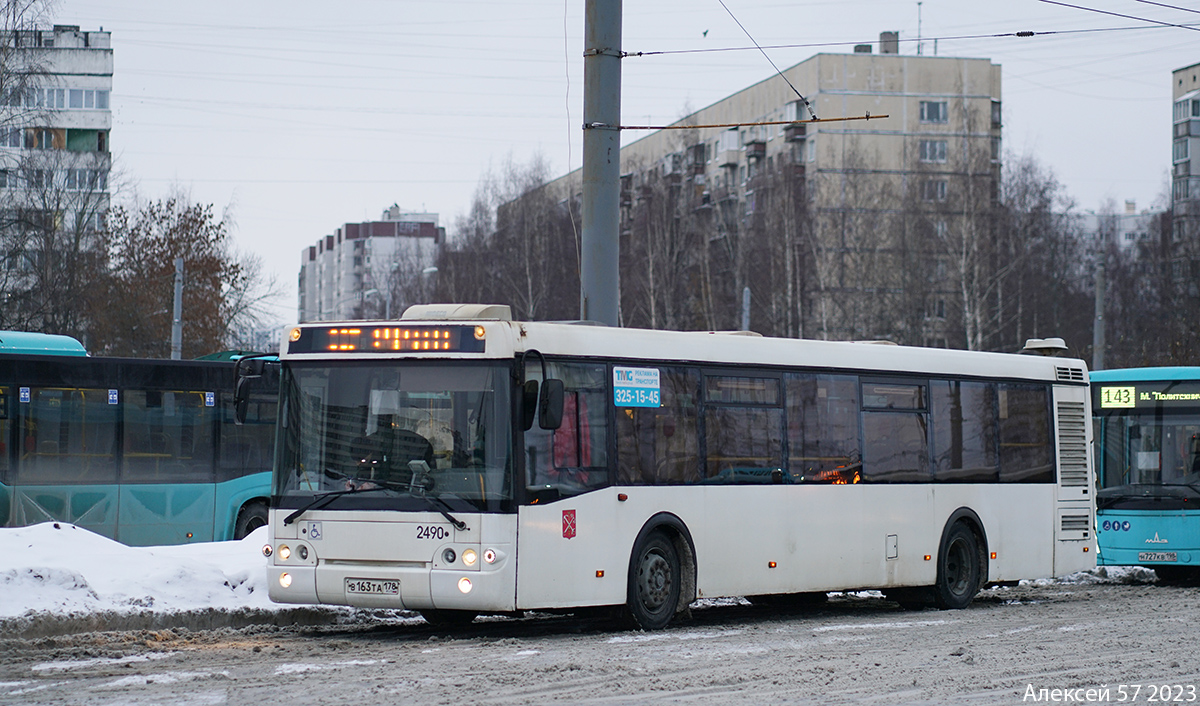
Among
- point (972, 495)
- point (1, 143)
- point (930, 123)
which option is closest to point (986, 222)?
point (930, 123)

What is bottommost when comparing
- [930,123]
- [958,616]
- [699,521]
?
[958,616]

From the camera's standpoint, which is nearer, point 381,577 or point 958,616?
point 381,577

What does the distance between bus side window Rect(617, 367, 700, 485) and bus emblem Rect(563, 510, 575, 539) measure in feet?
2.08

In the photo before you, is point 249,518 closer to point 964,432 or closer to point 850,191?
point 964,432

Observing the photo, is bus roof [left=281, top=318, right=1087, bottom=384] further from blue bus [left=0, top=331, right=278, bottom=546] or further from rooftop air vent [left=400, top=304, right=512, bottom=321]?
blue bus [left=0, top=331, right=278, bottom=546]

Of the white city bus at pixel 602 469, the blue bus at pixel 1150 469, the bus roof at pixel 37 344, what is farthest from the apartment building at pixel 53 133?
the white city bus at pixel 602 469

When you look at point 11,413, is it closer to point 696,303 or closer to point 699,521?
point 699,521

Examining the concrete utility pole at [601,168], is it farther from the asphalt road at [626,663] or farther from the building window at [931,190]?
the building window at [931,190]

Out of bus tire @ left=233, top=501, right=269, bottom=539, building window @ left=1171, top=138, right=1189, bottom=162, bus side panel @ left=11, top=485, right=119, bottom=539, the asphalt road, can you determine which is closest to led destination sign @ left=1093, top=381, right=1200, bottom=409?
the asphalt road

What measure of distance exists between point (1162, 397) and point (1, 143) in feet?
85.1

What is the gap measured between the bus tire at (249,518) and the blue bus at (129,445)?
0.04 ft

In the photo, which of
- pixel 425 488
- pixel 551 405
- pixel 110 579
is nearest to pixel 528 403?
pixel 551 405

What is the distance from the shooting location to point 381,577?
39.1 ft

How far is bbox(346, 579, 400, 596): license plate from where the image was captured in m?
11.9
